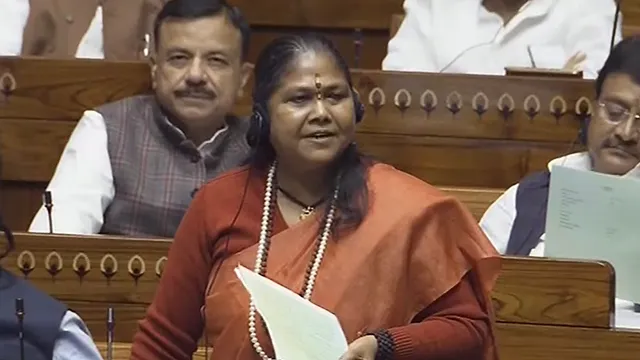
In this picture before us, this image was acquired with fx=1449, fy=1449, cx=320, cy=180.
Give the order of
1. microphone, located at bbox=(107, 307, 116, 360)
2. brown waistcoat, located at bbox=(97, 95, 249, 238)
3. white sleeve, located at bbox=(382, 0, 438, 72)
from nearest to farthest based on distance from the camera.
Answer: microphone, located at bbox=(107, 307, 116, 360) → brown waistcoat, located at bbox=(97, 95, 249, 238) → white sleeve, located at bbox=(382, 0, 438, 72)

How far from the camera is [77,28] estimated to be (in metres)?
2.80

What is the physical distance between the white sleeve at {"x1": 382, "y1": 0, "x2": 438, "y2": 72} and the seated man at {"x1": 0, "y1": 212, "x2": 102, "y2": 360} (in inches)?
52.7

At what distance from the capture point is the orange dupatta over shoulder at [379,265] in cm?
144

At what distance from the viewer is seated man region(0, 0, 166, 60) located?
270cm

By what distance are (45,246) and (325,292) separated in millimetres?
616

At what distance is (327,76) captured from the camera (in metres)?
1.50

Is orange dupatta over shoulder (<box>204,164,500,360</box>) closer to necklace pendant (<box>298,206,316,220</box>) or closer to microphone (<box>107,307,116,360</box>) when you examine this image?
necklace pendant (<box>298,206,316,220</box>)

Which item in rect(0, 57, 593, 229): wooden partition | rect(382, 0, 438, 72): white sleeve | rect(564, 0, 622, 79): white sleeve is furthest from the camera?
rect(382, 0, 438, 72): white sleeve

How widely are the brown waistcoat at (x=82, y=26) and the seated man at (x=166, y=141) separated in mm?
489

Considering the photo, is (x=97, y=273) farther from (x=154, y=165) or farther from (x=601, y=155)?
(x=601, y=155)

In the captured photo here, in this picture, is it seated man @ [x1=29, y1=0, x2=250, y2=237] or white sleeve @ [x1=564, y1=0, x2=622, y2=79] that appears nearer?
seated man @ [x1=29, y1=0, x2=250, y2=237]

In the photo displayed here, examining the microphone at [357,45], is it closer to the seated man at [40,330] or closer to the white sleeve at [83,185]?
the white sleeve at [83,185]

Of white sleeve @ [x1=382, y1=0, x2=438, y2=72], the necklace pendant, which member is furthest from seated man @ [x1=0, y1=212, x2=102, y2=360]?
white sleeve @ [x1=382, y1=0, x2=438, y2=72]

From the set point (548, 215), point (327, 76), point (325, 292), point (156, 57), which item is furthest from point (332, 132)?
point (156, 57)
